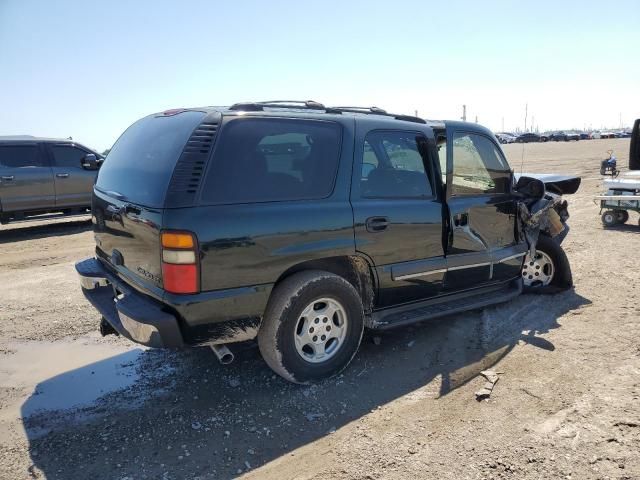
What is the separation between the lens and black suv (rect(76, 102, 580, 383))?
3053mm

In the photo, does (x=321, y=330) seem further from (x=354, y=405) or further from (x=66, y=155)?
(x=66, y=155)

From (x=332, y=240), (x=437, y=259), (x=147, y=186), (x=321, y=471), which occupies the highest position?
(x=147, y=186)

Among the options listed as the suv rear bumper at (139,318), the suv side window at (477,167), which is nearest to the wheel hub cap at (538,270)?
the suv side window at (477,167)

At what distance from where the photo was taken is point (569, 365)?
12.6 ft

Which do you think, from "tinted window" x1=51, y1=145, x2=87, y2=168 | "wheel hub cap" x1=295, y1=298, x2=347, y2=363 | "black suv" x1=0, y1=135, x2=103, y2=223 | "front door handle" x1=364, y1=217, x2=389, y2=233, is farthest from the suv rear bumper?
"tinted window" x1=51, y1=145, x2=87, y2=168

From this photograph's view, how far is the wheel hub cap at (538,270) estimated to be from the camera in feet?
17.9

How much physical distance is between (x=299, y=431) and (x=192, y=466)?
2.20 ft

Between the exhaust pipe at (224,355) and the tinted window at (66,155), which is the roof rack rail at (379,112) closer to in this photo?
the exhaust pipe at (224,355)

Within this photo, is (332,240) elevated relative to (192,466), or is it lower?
elevated

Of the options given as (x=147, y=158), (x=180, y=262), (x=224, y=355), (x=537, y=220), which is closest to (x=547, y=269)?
(x=537, y=220)

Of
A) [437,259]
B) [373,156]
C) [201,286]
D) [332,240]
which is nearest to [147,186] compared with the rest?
[201,286]

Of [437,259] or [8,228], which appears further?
[8,228]

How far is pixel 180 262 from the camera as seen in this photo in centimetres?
297

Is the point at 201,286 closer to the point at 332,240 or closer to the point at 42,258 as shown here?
the point at 332,240
